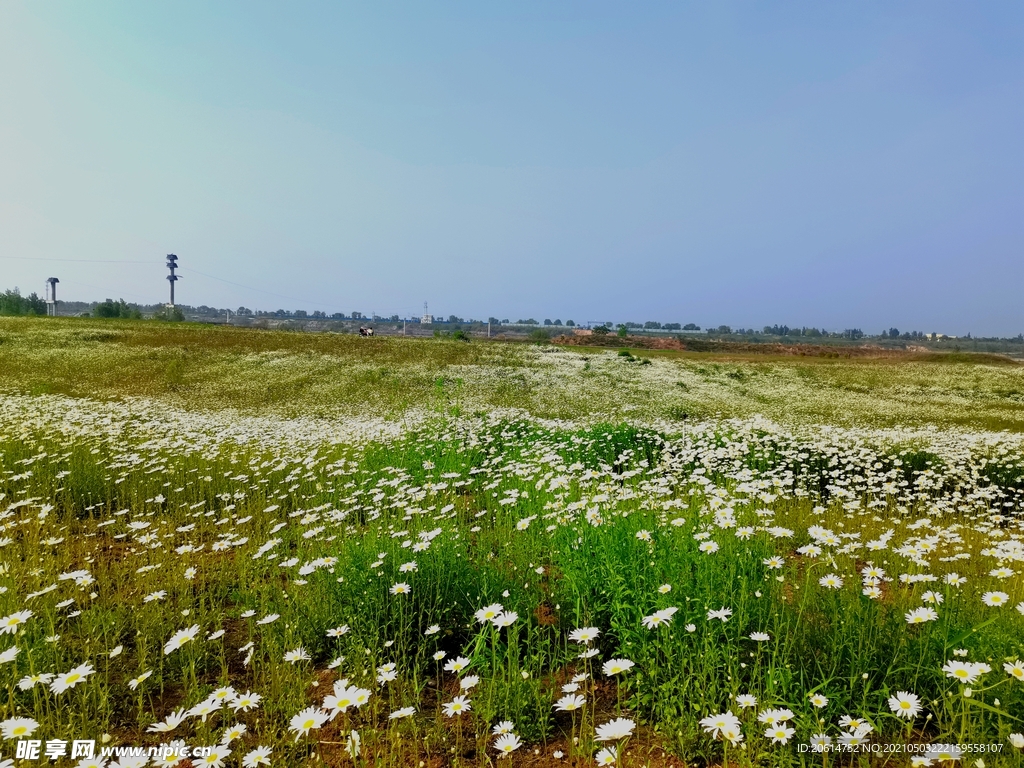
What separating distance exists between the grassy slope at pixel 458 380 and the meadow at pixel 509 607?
179 inches

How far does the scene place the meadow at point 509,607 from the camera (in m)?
2.41

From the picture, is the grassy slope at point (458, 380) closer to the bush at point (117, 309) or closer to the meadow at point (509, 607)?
the meadow at point (509, 607)

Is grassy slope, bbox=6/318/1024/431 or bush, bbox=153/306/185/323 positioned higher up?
bush, bbox=153/306/185/323

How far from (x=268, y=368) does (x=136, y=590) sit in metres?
20.5

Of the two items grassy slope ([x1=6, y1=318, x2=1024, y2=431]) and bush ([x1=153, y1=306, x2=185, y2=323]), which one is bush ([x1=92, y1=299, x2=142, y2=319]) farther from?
grassy slope ([x1=6, y1=318, x2=1024, y2=431])

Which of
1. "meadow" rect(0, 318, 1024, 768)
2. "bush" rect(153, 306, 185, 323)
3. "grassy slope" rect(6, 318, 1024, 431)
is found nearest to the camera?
"meadow" rect(0, 318, 1024, 768)

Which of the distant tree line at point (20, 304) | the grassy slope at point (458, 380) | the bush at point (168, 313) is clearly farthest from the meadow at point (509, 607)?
the distant tree line at point (20, 304)

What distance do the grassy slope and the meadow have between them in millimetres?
4540

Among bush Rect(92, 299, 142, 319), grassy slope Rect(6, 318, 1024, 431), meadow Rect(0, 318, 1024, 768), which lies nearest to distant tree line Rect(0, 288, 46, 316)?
bush Rect(92, 299, 142, 319)

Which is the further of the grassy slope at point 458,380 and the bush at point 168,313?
the bush at point 168,313

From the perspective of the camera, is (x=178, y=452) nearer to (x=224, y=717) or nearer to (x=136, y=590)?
(x=136, y=590)

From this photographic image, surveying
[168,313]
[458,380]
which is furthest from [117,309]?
[458,380]

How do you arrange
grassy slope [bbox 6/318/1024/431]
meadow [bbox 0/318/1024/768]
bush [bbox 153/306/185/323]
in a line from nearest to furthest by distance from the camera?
1. meadow [bbox 0/318/1024/768]
2. grassy slope [bbox 6/318/1024/431]
3. bush [bbox 153/306/185/323]

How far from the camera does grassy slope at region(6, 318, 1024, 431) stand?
51.8 feet
